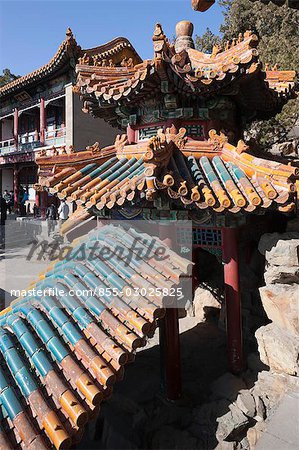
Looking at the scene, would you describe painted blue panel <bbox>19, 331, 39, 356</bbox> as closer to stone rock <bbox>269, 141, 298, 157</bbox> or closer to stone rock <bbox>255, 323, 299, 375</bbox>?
stone rock <bbox>255, 323, 299, 375</bbox>

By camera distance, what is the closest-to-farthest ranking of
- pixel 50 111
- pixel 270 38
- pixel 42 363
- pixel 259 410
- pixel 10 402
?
1. pixel 10 402
2. pixel 42 363
3. pixel 259 410
4. pixel 270 38
5. pixel 50 111

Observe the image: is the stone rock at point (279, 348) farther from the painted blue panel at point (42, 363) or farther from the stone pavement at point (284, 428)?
the painted blue panel at point (42, 363)

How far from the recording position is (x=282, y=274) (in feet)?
13.3

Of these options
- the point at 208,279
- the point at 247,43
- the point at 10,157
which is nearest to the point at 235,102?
the point at 247,43

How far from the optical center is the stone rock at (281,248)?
397 centimetres

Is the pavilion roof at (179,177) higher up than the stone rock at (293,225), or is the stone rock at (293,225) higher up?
the pavilion roof at (179,177)

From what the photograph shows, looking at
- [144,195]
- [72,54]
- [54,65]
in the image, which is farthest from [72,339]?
[54,65]

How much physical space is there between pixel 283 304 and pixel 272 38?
676 inches

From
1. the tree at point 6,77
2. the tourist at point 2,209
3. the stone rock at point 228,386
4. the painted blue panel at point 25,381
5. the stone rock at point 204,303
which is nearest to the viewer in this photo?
the painted blue panel at point 25,381

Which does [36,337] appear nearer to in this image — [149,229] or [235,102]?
[149,229]

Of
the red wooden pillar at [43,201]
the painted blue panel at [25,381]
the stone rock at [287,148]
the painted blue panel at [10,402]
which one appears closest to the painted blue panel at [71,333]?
the painted blue panel at [25,381]

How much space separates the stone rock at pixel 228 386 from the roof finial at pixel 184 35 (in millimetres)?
5536

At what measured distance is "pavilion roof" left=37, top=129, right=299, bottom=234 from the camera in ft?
12.5

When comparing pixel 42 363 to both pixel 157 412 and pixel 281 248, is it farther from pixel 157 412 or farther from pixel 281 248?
pixel 281 248
